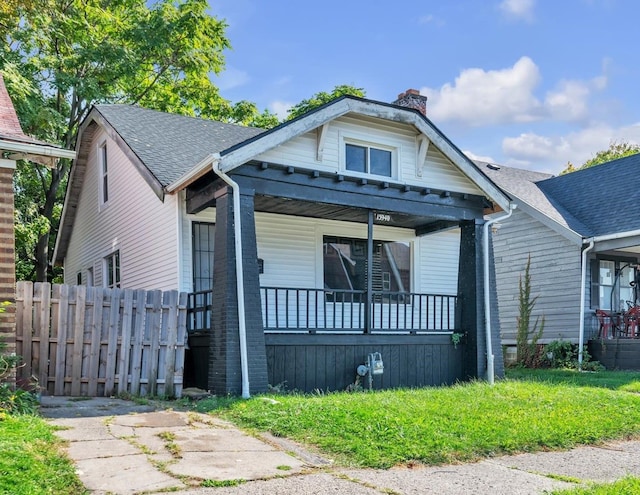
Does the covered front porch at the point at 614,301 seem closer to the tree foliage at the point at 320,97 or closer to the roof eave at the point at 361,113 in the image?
the roof eave at the point at 361,113

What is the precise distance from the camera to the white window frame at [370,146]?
11469 millimetres

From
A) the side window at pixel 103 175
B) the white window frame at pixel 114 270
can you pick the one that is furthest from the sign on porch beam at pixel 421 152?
the side window at pixel 103 175

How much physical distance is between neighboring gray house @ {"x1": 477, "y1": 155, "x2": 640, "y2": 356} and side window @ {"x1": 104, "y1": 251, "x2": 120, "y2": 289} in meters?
10.6

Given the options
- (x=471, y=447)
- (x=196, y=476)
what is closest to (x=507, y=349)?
(x=471, y=447)

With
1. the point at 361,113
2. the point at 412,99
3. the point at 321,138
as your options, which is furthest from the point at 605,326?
the point at 321,138

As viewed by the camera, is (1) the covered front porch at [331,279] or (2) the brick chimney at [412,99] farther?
(2) the brick chimney at [412,99]

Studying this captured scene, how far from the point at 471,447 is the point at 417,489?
1.58 m

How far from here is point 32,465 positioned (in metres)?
5.04

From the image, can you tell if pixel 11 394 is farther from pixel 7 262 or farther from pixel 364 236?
pixel 364 236

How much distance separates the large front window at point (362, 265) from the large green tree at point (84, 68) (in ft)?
31.9

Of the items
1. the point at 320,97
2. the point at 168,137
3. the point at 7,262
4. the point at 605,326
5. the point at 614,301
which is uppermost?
the point at 320,97

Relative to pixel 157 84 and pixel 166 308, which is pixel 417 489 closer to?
pixel 166 308

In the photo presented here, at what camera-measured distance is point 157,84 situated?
78.7 ft

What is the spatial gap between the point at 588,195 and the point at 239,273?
12.9 meters
